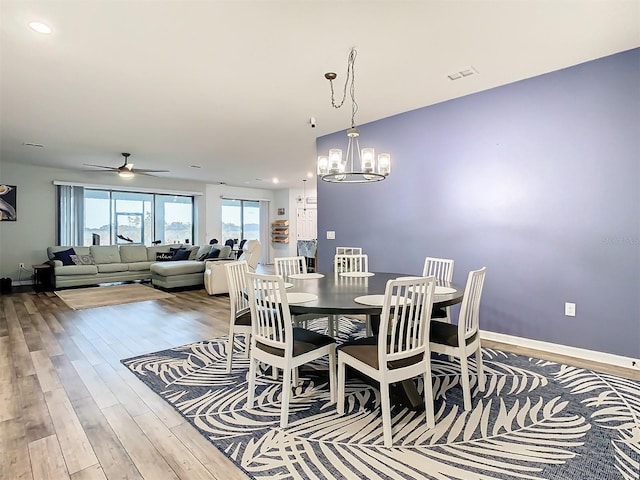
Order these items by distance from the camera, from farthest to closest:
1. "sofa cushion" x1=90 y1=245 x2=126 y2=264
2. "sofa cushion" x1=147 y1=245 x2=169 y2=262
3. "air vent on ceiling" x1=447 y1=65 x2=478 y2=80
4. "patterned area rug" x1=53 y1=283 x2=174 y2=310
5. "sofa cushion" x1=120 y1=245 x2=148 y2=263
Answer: "sofa cushion" x1=147 y1=245 x2=169 y2=262, "sofa cushion" x1=120 y1=245 x2=148 y2=263, "sofa cushion" x1=90 y1=245 x2=126 y2=264, "patterned area rug" x1=53 y1=283 x2=174 y2=310, "air vent on ceiling" x1=447 y1=65 x2=478 y2=80

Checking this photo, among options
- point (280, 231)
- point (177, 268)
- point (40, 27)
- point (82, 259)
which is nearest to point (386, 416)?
point (40, 27)

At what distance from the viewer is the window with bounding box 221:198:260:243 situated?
36.5ft

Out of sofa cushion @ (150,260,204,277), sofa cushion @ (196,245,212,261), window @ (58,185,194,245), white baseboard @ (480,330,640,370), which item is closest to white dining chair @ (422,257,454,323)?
white baseboard @ (480,330,640,370)

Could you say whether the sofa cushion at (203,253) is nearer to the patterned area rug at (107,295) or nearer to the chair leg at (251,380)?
the patterned area rug at (107,295)

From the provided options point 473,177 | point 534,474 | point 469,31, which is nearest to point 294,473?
point 534,474

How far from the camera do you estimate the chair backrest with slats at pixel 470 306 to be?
2.22 m

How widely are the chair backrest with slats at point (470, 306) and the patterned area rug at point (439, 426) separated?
47 cm

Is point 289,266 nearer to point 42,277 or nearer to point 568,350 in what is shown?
point 568,350

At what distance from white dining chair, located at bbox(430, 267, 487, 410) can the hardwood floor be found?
1.26 meters

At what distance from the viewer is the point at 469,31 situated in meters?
2.47

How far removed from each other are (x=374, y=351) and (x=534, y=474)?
3.02 ft

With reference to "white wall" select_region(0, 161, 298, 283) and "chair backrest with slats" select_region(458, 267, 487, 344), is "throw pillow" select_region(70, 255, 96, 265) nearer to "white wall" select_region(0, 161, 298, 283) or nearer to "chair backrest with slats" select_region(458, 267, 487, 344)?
"white wall" select_region(0, 161, 298, 283)

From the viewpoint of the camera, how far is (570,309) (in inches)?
124

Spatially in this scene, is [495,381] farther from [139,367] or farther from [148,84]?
[148,84]
